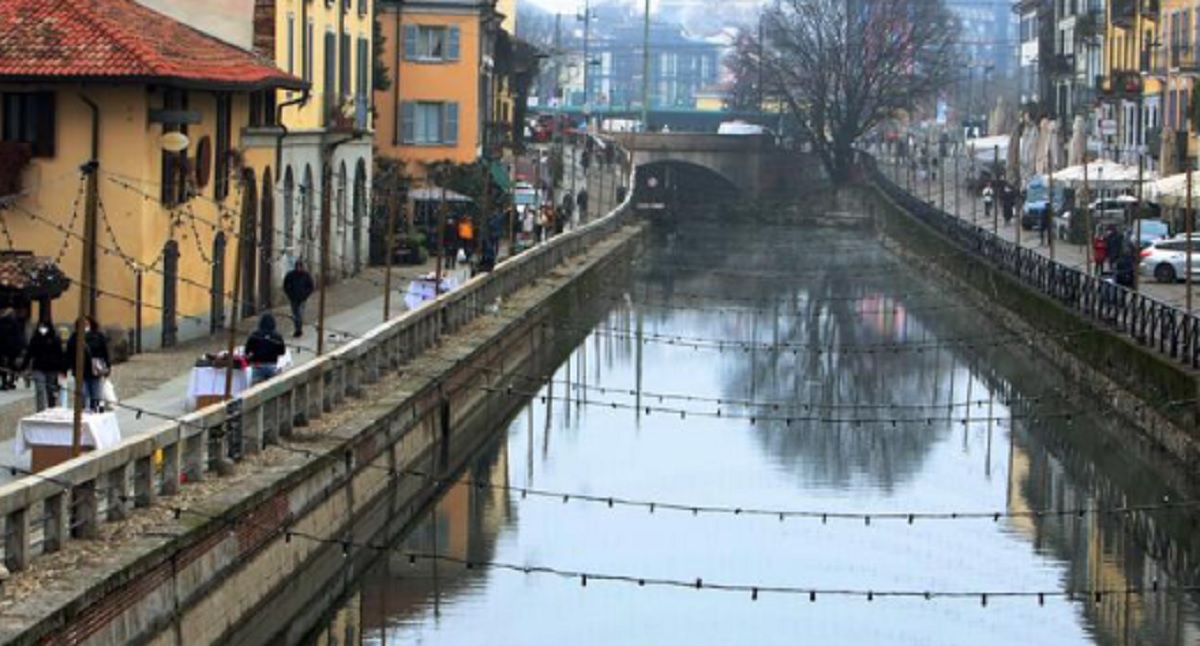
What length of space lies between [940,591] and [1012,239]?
5685 cm

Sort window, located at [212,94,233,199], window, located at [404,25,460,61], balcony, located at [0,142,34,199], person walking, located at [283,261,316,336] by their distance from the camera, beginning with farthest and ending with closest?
window, located at [404,25,460,61]
window, located at [212,94,233,199]
person walking, located at [283,261,316,336]
balcony, located at [0,142,34,199]

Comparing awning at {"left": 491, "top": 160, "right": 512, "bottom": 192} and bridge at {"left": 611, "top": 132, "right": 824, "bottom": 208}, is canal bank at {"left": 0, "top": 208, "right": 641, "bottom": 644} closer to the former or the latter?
awning at {"left": 491, "top": 160, "right": 512, "bottom": 192}

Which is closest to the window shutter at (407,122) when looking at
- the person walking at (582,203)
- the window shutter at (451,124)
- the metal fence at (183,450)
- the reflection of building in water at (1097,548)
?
the window shutter at (451,124)

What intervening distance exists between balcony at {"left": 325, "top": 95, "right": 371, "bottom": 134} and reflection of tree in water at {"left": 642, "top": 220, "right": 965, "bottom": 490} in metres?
10.3

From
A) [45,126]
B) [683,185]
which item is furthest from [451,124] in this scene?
[683,185]

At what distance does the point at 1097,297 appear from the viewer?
5575 centimetres

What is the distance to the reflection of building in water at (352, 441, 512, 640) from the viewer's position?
3183cm

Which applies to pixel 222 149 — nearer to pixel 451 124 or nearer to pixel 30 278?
pixel 30 278

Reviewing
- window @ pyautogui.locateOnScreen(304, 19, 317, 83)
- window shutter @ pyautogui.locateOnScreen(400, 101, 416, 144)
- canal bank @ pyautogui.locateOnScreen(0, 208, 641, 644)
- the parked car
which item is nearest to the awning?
window shutter @ pyautogui.locateOnScreen(400, 101, 416, 144)

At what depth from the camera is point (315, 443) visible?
33656mm

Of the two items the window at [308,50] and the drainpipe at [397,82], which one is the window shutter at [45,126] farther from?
the drainpipe at [397,82]

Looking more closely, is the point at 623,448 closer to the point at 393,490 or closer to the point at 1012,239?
the point at 393,490

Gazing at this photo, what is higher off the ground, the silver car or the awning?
the awning

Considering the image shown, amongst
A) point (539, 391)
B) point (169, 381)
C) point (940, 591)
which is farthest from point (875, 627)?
point (539, 391)
